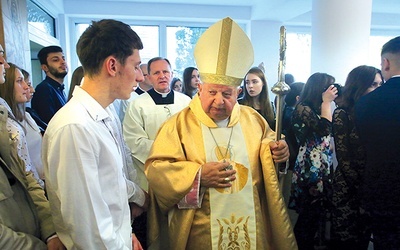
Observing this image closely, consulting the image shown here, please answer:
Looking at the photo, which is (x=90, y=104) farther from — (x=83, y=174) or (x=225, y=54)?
(x=225, y=54)

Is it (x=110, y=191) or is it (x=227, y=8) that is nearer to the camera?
(x=110, y=191)

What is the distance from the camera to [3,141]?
3.56 feet

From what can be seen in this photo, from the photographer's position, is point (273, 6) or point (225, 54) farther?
point (273, 6)

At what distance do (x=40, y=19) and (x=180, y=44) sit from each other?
281cm

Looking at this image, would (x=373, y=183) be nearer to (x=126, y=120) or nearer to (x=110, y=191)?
(x=110, y=191)

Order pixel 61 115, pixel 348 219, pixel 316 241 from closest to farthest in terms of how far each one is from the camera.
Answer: pixel 61 115 < pixel 348 219 < pixel 316 241

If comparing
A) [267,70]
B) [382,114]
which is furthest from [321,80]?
[267,70]

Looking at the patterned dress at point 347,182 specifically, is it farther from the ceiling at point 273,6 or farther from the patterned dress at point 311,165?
the ceiling at point 273,6

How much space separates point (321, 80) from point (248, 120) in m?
1.03

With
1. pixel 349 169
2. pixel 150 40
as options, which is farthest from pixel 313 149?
pixel 150 40

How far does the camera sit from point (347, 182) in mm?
2129

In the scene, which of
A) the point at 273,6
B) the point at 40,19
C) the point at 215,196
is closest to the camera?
the point at 215,196

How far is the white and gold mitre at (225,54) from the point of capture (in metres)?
1.56

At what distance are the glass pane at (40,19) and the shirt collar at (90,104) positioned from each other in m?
4.14
